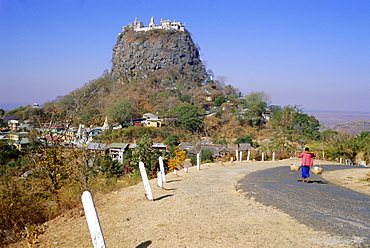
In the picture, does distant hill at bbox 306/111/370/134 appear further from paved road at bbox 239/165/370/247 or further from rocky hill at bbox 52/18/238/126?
paved road at bbox 239/165/370/247

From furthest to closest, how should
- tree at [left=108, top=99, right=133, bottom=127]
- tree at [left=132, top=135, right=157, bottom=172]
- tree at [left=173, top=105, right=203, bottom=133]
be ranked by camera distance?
tree at [left=108, top=99, right=133, bottom=127]
tree at [left=173, top=105, right=203, bottom=133]
tree at [left=132, top=135, right=157, bottom=172]

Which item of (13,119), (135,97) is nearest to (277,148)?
(135,97)

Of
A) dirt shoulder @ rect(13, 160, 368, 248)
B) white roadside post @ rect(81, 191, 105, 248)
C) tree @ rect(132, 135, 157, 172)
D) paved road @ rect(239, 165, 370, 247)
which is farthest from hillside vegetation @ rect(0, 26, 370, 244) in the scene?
paved road @ rect(239, 165, 370, 247)

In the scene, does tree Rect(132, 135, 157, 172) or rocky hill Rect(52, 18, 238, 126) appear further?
rocky hill Rect(52, 18, 238, 126)

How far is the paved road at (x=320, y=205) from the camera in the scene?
4680mm

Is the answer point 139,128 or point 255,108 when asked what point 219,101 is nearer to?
point 255,108

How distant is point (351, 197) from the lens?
283 inches

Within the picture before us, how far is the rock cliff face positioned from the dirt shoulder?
2990 inches

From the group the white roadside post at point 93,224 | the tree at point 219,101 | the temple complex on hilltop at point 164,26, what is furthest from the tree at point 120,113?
the temple complex on hilltop at point 164,26

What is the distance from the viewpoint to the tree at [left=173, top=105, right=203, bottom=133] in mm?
47219

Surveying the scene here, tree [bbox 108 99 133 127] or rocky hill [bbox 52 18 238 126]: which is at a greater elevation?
rocky hill [bbox 52 18 238 126]

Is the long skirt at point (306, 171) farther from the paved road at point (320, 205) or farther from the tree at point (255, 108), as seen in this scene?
the tree at point (255, 108)

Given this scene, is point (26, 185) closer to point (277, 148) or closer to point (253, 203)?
point (253, 203)

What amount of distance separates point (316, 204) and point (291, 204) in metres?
0.52
